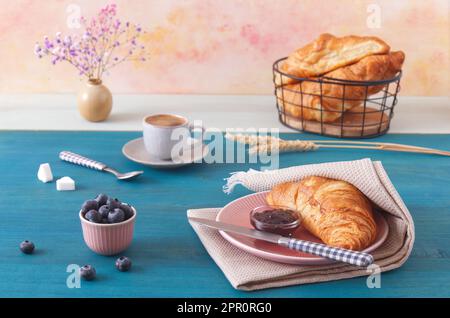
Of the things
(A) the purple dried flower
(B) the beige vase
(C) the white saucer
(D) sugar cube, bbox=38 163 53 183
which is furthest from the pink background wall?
(D) sugar cube, bbox=38 163 53 183

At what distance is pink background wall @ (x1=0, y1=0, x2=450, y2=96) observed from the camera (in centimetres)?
216

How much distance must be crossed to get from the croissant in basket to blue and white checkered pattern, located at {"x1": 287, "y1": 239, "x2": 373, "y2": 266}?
0.75m

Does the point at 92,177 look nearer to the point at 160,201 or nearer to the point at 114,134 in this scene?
the point at 160,201

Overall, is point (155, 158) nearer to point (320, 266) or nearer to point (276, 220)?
point (276, 220)

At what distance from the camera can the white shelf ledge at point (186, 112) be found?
6.39 feet

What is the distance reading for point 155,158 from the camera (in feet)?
5.29

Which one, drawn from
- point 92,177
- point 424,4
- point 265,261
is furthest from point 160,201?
point 424,4

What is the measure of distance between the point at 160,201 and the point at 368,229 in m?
0.45

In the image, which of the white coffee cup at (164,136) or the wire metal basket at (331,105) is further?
the wire metal basket at (331,105)

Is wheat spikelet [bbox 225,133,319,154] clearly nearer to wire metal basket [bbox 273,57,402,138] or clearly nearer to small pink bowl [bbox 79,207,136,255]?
wire metal basket [bbox 273,57,402,138]

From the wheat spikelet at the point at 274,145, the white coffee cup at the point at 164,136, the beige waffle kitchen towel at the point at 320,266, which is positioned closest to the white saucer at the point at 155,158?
the white coffee cup at the point at 164,136

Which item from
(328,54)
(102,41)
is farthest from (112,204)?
(102,41)

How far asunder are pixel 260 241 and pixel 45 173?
54cm

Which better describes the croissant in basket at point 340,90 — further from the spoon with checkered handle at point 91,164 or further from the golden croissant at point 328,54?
the spoon with checkered handle at point 91,164
